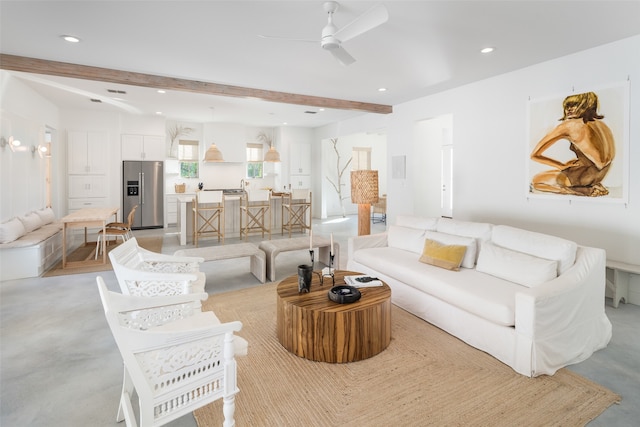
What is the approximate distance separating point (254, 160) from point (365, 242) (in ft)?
22.2

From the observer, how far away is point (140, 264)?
269 cm

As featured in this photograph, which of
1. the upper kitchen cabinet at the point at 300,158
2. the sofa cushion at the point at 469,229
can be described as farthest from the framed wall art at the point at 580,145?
the upper kitchen cabinet at the point at 300,158

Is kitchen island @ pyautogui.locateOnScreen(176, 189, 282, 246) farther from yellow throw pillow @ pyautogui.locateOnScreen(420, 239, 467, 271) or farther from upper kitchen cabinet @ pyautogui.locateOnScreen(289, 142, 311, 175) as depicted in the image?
yellow throw pillow @ pyautogui.locateOnScreen(420, 239, 467, 271)

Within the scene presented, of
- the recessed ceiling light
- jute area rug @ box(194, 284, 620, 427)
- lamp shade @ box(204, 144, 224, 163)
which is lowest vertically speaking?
jute area rug @ box(194, 284, 620, 427)

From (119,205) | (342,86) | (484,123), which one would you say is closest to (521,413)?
(484,123)

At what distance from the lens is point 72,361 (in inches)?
95.9

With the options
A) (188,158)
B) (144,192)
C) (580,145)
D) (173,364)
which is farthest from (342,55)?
(188,158)

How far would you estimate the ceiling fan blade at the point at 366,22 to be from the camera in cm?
227

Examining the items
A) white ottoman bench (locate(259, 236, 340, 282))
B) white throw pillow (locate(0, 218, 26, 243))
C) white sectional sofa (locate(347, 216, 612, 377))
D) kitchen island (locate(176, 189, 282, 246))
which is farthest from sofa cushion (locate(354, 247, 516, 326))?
white throw pillow (locate(0, 218, 26, 243))

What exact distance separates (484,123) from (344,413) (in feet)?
15.0

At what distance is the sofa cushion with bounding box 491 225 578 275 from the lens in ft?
8.45

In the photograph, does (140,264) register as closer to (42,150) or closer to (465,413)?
(465,413)

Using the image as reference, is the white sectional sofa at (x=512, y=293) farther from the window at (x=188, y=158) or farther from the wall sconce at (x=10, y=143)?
the window at (x=188, y=158)

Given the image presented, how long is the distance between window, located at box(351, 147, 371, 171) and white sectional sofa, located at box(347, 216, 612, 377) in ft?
25.6
